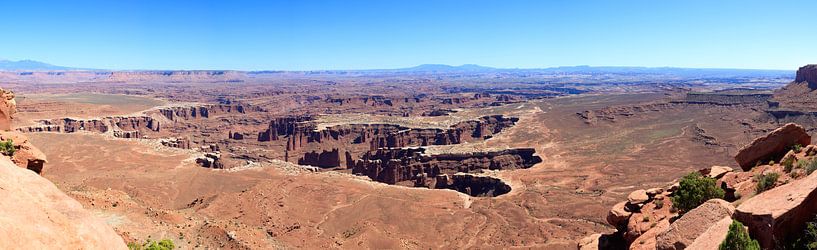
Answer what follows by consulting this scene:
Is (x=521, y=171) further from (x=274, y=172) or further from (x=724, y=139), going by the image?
(x=724, y=139)

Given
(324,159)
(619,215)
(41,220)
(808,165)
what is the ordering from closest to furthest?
(41,220)
(808,165)
(619,215)
(324,159)

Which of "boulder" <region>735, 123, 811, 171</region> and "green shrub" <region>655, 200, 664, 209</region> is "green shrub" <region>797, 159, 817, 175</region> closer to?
"boulder" <region>735, 123, 811, 171</region>

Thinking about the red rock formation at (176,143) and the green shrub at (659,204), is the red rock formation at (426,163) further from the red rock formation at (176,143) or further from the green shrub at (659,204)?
the green shrub at (659,204)

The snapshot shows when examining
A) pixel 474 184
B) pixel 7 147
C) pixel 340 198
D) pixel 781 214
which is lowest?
pixel 474 184

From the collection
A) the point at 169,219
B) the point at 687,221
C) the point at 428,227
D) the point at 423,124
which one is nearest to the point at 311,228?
the point at 428,227

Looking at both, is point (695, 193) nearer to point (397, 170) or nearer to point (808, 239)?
point (808, 239)

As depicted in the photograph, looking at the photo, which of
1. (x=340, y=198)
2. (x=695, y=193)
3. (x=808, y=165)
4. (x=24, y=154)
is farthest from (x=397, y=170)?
(x=808, y=165)
